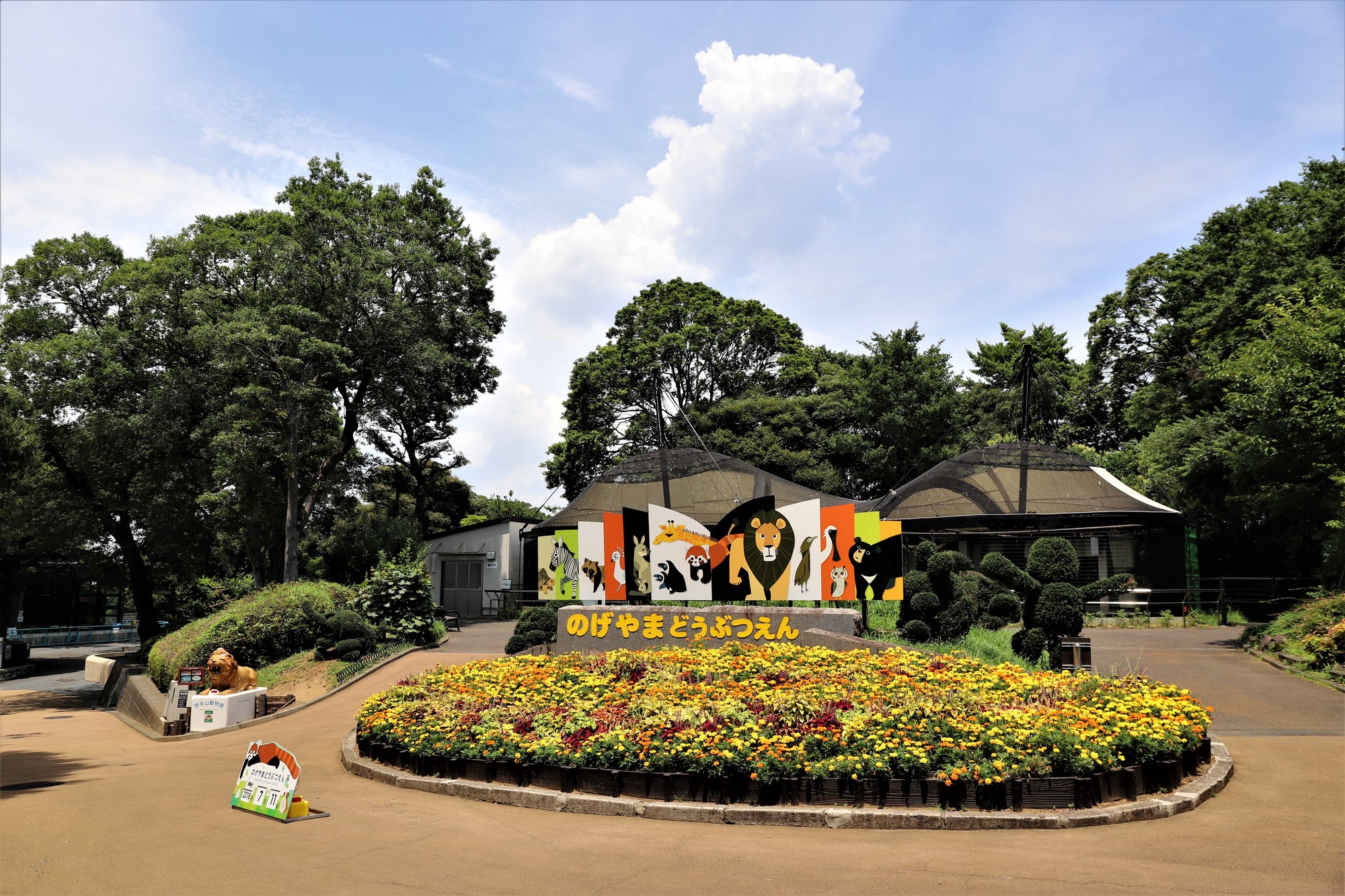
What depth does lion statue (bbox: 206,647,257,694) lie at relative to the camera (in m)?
14.8

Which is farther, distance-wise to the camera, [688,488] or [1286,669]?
[688,488]

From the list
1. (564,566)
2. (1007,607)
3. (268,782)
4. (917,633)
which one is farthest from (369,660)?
(1007,607)

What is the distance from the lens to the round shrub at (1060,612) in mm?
13625

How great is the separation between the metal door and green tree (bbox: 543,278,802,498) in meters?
9.12

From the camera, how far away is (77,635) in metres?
49.2

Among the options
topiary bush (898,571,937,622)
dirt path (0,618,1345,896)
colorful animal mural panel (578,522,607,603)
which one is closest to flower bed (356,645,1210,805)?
dirt path (0,618,1345,896)

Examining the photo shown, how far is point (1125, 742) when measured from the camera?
7.73 metres

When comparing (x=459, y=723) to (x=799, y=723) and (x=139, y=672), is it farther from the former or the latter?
(x=139, y=672)

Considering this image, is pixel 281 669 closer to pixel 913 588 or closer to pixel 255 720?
pixel 255 720

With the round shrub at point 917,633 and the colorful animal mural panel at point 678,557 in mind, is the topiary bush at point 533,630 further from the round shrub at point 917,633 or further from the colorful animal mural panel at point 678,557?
the round shrub at point 917,633

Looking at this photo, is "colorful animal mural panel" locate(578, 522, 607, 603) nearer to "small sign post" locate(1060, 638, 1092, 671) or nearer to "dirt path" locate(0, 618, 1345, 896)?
"dirt path" locate(0, 618, 1345, 896)

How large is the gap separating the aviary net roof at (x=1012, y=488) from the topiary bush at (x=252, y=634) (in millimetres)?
17894

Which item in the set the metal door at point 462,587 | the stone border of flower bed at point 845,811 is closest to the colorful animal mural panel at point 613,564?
the stone border of flower bed at point 845,811

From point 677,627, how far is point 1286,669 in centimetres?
1066
